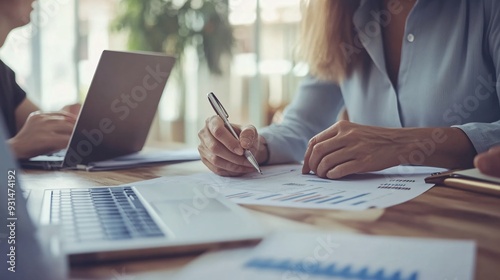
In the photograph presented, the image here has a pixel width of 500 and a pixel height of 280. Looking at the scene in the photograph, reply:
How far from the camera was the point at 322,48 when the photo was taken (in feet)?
4.34

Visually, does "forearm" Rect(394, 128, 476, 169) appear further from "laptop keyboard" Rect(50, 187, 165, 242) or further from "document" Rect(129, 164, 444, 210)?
"laptop keyboard" Rect(50, 187, 165, 242)

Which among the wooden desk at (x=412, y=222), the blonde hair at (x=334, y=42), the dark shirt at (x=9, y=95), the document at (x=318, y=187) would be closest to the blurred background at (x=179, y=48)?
the dark shirt at (x=9, y=95)

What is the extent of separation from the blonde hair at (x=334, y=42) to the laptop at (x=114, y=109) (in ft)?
1.34

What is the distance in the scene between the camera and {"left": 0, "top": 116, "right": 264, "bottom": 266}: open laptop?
334 mm

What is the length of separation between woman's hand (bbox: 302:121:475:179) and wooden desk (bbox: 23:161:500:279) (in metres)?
0.13

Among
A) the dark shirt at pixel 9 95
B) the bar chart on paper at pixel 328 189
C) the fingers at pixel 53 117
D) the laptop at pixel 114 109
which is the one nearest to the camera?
the bar chart on paper at pixel 328 189

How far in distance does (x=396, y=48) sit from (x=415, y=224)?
0.81 metres

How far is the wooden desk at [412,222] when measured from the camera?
0.37m

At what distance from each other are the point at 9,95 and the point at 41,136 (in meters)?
0.55

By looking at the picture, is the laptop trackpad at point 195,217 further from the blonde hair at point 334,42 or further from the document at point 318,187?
the blonde hair at point 334,42

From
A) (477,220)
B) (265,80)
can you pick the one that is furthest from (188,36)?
(477,220)

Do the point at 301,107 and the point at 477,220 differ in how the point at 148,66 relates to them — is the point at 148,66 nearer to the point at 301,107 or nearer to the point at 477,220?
the point at 301,107

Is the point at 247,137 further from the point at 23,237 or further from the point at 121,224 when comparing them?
the point at 23,237

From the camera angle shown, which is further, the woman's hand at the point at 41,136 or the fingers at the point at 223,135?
the woman's hand at the point at 41,136
